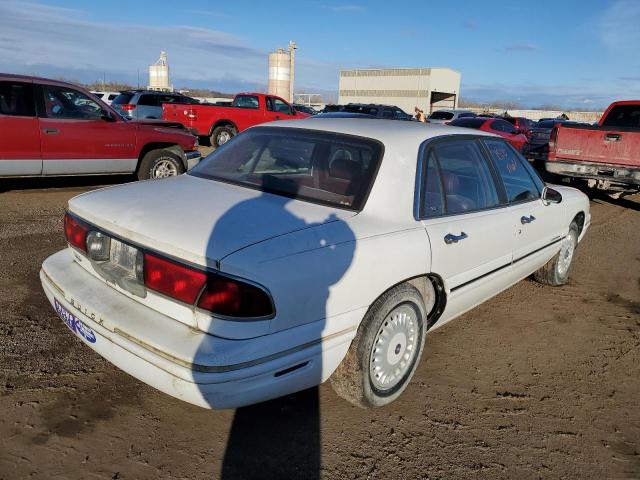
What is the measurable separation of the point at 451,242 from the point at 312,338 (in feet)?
3.94

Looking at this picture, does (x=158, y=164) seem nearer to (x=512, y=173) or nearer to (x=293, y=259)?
(x=512, y=173)

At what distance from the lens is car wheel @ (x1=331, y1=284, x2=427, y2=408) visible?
9.08 feet

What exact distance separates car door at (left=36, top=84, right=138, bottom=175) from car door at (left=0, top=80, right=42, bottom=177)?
11cm

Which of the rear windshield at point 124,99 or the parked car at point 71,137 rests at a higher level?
the rear windshield at point 124,99

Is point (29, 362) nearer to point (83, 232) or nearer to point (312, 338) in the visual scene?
point (83, 232)

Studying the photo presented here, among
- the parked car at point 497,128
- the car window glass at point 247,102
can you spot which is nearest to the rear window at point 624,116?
the parked car at point 497,128

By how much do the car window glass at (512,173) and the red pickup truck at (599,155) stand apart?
6.24 metres

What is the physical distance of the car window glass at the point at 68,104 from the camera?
7668 millimetres

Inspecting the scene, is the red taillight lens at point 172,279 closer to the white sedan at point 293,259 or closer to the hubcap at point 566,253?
the white sedan at point 293,259

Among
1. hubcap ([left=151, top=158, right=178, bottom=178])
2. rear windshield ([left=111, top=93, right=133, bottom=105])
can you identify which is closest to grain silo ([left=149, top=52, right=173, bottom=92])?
rear windshield ([left=111, top=93, right=133, bottom=105])

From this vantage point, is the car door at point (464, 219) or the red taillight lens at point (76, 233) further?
the car door at point (464, 219)

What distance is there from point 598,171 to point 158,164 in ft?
25.8

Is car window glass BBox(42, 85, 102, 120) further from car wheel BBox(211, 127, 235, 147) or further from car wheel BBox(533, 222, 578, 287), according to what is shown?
car wheel BBox(211, 127, 235, 147)

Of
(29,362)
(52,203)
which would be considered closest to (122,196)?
(29,362)
